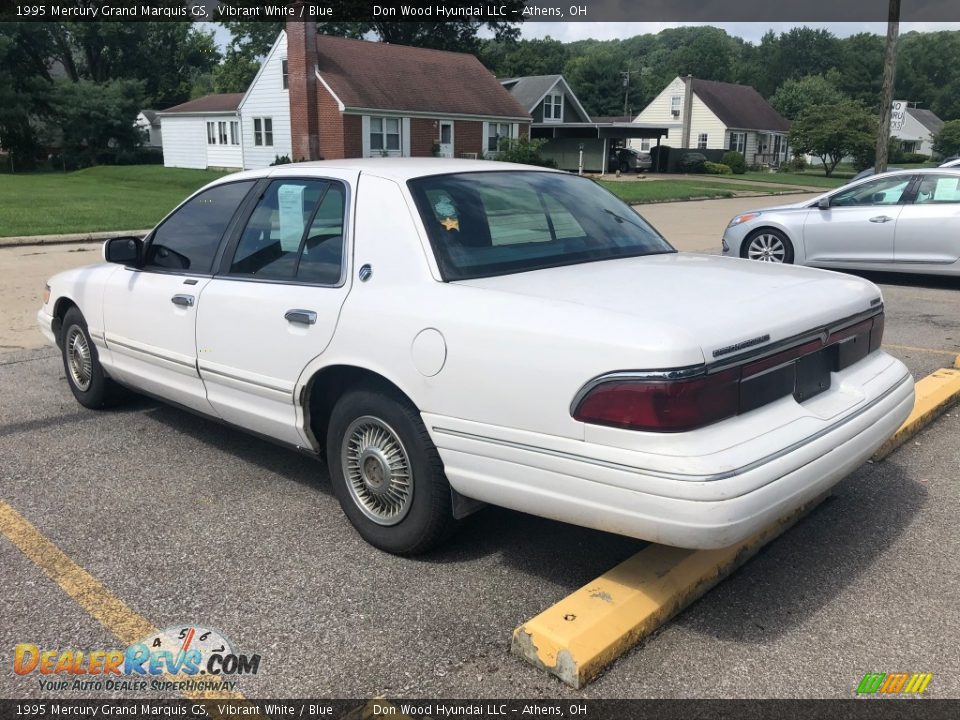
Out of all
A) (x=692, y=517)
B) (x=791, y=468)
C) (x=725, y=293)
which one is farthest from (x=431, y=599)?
(x=725, y=293)

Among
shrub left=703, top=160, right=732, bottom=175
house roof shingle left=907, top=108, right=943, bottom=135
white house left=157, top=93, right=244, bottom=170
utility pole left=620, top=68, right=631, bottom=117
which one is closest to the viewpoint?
white house left=157, top=93, right=244, bottom=170

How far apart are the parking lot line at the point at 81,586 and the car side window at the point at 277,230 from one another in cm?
149

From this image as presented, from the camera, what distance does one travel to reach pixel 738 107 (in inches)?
2680

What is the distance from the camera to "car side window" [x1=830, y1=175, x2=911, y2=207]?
418 inches

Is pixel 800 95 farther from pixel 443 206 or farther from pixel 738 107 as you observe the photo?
pixel 443 206

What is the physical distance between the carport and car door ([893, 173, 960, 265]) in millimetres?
38766

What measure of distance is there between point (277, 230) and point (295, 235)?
17cm

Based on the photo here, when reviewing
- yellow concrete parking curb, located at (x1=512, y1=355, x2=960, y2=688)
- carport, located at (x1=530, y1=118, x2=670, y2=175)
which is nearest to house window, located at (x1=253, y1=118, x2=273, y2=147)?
carport, located at (x1=530, y1=118, x2=670, y2=175)

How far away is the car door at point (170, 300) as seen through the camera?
14.6 ft

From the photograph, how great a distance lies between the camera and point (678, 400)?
9.02 feet

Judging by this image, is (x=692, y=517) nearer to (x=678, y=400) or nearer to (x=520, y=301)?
(x=678, y=400)

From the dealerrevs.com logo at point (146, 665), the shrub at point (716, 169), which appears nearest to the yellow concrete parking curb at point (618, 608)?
the dealerrevs.com logo at point (146, 665)

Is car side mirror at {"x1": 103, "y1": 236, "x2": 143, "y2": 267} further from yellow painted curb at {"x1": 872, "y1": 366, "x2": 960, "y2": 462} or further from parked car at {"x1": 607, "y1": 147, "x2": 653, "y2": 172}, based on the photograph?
parked car at {"x1": 607, "y1": 147, "x2": 653, "y2": 172}

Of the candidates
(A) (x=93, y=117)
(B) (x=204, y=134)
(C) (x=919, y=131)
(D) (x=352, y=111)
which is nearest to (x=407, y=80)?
(D) (x=352, y=111)
